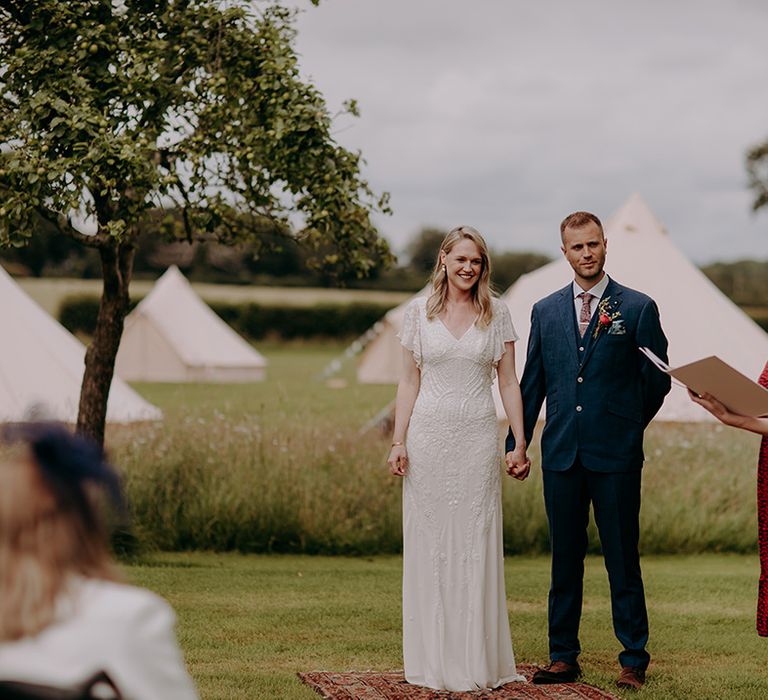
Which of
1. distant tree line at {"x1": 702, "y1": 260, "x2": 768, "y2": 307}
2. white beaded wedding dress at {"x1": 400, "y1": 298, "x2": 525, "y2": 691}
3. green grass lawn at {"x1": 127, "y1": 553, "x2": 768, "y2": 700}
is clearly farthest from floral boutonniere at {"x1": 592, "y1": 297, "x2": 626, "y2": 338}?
distant tree line at {"x1": 702, "y1": 260, "x2": 768, "y2": 307}

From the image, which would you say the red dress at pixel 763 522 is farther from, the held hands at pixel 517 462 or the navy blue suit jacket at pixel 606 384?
the held hands at pixel 517 462

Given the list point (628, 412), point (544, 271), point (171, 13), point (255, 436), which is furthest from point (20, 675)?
point (544, 271)

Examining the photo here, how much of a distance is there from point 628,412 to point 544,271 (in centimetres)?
1137

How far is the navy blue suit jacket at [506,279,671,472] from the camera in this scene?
5.28 m

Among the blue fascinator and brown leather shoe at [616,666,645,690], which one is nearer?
the blue fascinator

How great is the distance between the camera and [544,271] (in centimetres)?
1655

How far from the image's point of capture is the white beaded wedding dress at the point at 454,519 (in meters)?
5.26

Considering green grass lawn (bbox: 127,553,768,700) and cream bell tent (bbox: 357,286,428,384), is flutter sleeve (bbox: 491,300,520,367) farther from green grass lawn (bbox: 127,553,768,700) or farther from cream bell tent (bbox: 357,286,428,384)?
cream bell tent (bbox: 357,286,428,384)

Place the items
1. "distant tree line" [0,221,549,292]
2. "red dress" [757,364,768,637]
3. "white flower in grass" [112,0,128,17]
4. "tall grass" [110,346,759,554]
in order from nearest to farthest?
"red dress" [757,364,768,637] < "white flower in grass" [112,0,128,17] < "tall grass" [110,346,759,554] < "distant tree line" [0,221,549,292]

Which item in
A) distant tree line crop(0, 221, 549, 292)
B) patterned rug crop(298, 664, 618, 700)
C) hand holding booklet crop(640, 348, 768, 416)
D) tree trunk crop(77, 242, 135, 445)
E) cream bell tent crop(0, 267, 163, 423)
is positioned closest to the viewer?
hand holding booklet crop(640, 348, 768, 416)

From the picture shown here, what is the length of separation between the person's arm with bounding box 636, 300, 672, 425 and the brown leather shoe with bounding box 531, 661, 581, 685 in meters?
1.09

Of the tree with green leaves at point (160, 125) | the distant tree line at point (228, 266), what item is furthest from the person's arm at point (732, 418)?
the distant tree line at point (228, 266)

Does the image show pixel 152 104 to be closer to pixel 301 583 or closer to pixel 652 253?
pixel 301 583

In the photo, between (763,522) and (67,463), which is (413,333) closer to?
(763,522)
